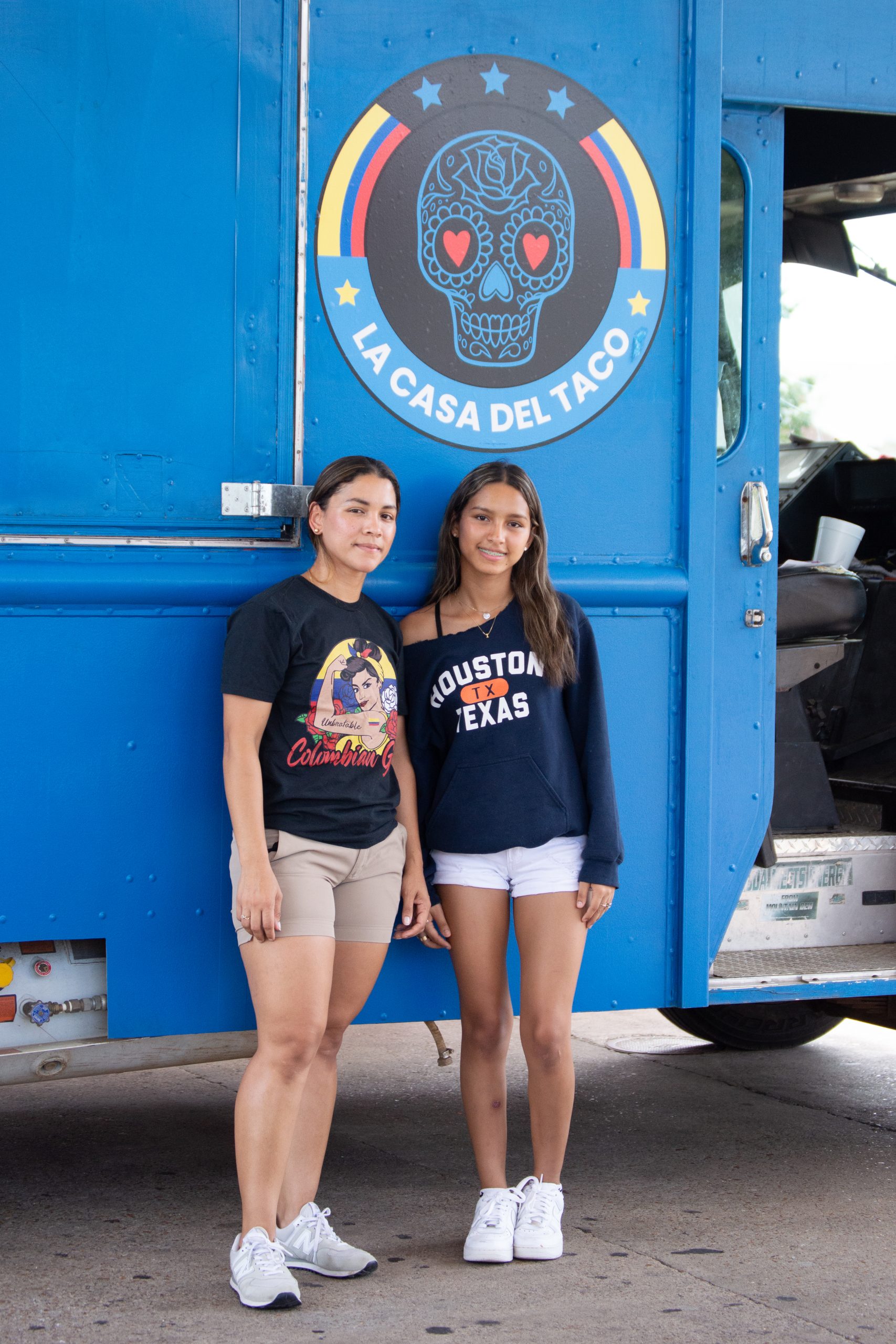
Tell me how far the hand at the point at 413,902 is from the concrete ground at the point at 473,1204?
0.71 m

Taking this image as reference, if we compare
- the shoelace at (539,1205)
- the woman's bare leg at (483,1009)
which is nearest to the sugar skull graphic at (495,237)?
the woman's bare leg at (483,1009)

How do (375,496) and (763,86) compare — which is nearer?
(375,496)

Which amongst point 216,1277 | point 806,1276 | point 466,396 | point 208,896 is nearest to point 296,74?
point 466,396

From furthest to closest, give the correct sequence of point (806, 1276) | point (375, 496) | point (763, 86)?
point (763, 86) → point (806, 1276) → point (375, 496)

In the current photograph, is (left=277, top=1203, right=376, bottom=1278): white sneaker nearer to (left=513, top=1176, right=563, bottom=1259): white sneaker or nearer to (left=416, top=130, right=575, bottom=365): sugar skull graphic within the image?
(left=513, top=1176, right=563, bottom=1259): white sneaker

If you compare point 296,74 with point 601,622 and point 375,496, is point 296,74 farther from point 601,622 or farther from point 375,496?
point 601,622

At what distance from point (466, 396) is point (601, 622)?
580 mm

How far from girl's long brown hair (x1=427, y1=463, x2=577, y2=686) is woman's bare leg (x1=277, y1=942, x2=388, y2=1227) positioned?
690mm

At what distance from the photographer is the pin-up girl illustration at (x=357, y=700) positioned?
8.93 ft

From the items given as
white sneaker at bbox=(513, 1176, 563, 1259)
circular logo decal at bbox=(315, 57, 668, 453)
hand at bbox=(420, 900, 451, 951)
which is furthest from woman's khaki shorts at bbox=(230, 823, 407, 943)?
circular logo decal at bbox=(315, 57, 668, 453)

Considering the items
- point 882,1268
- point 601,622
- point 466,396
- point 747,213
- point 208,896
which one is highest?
point 747,213

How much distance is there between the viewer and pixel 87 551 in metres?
2.73

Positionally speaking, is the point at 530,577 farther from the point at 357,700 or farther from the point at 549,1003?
the point at 549,1003

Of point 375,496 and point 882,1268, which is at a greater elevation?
point 375,496
